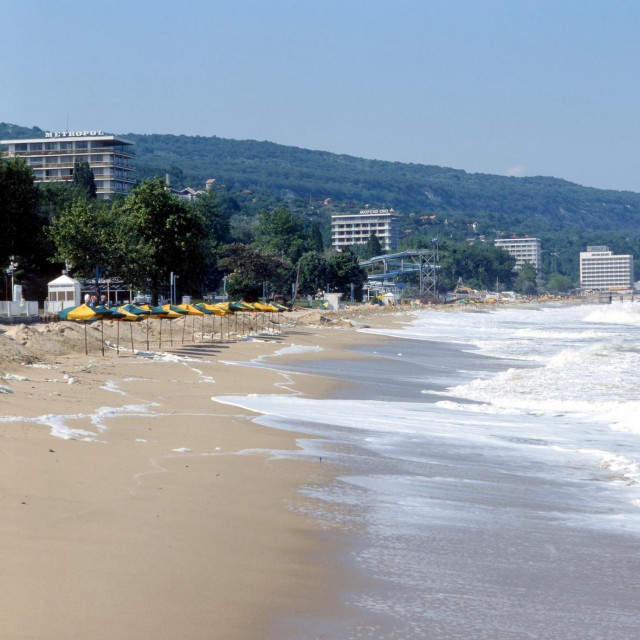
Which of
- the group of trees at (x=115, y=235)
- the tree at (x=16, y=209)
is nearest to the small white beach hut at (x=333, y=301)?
the group of trees at (x=115, y=235)

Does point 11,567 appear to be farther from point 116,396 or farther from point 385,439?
point 116,396

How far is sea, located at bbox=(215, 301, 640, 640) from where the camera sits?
18.3ft

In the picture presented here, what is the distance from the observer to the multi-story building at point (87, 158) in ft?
416

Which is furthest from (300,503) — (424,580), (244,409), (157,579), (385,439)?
(244,409)

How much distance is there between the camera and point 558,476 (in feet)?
34.6

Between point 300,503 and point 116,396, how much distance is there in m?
7.99

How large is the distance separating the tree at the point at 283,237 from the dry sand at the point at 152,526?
10688cm

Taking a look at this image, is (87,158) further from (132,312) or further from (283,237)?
(132,312)

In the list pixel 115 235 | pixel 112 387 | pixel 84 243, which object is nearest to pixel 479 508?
pixel 112 387

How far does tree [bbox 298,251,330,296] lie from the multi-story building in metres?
26.9

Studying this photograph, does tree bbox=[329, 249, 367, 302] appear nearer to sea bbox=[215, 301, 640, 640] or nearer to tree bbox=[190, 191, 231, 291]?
tree bbox=[190, 191, 231, 291]

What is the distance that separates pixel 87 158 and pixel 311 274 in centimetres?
3487

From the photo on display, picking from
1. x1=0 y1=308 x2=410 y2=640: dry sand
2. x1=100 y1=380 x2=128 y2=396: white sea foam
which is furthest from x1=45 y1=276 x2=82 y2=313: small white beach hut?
x1=0 y1=308 x2=410 y2=640: dry sand

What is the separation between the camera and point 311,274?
11681 cm
